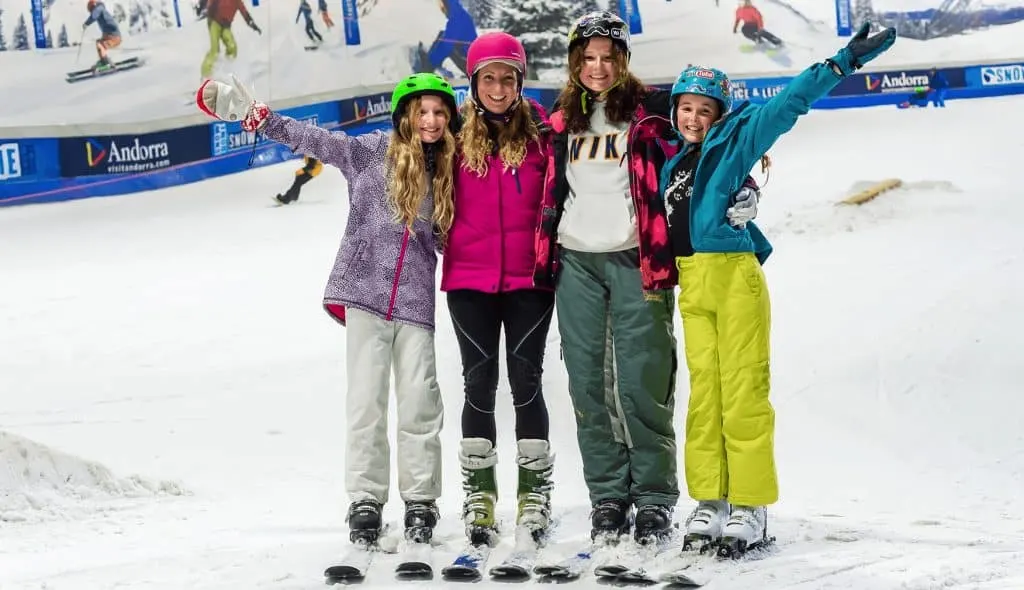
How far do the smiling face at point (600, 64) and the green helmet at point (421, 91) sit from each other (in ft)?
1.52

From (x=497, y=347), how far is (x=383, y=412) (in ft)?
1.46

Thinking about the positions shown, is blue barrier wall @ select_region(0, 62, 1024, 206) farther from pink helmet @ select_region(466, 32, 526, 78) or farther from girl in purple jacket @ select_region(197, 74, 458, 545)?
pink helmet @ select_region(466, 32, 526, 78)

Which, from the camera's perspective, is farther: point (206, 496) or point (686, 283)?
point (206, 496)

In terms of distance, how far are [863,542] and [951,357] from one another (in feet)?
11.7

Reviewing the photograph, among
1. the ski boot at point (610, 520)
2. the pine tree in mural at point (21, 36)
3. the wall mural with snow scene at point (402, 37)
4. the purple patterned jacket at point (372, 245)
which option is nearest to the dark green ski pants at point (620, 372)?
the ski boot at point (610, 520)

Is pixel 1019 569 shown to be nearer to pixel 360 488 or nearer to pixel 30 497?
pixel 360 488

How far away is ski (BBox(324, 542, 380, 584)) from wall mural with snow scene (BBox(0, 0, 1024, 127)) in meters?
10.0

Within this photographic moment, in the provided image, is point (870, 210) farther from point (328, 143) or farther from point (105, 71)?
point (105, 71)

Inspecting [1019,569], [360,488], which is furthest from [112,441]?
[1019,569]

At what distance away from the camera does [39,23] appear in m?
12.2

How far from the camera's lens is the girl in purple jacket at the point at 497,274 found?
11.5 ft

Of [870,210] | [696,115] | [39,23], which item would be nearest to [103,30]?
[39,23]

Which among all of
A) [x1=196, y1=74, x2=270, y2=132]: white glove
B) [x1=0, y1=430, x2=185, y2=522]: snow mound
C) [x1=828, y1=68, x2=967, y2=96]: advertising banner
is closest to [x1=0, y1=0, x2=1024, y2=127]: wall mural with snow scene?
[x1=828, y1=68, x2=967, y2=96]: advertising banner

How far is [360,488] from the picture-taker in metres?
3.56
